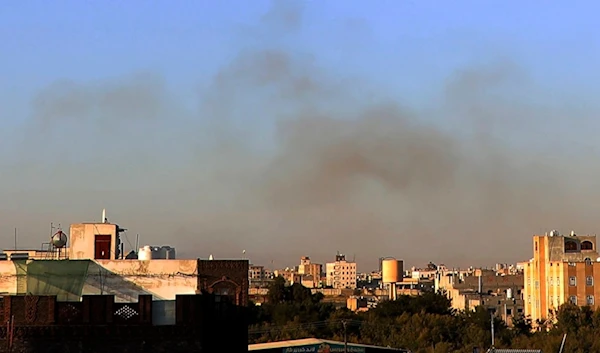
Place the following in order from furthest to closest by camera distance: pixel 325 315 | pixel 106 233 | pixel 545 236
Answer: pixel 545 236 < pixel 325 315 < pixel 106 233

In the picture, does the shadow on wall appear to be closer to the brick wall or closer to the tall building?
the brick wall

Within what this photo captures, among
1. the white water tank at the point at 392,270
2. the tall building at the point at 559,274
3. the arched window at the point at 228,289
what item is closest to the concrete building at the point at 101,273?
the arched window at the point at 228,289

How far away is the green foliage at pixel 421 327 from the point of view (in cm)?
9512

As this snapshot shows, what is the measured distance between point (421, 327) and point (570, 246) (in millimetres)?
35206

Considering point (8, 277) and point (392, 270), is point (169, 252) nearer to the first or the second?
point (8, 277)

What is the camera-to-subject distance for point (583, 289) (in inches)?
4818

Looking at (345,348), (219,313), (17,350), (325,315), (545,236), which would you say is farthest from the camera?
(545,236)

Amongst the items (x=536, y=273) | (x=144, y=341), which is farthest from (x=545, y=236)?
(x=144, y=341)

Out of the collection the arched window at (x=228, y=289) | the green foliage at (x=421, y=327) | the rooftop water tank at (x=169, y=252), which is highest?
the rooftop water tank at (x=169, y=252)

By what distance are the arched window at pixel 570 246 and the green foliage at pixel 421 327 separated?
13078mm

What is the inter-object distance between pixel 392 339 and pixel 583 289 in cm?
3155

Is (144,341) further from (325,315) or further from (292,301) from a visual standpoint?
(292,301)

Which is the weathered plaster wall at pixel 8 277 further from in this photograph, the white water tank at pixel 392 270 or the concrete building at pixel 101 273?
the white water tank at pixel 392 270

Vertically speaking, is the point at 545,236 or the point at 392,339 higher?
the point at 545,236
